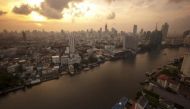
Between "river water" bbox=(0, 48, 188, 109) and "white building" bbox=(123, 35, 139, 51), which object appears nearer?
"river water" bbox=(0, 48, 188, 109)

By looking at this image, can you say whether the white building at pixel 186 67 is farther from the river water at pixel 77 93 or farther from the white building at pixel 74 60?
the white building at pixel 74 60

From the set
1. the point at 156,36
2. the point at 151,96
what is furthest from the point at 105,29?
the point at 151,96

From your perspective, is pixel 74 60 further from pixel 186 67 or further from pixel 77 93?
pixel 186 67

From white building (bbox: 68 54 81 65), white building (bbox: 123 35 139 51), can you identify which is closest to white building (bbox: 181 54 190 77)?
white building (bbox: 68 54 81 65)

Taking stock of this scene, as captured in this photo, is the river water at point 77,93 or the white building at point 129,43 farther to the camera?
the white building at point 129,43

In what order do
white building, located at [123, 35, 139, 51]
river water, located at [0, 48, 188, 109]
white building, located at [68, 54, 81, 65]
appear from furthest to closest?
white building, located at [123, 35, 139, 51], white building, located at [68, 54, 81, 65], river water, located at [0, 48, 188, 109]

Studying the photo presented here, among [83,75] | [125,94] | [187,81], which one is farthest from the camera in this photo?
[83,75]

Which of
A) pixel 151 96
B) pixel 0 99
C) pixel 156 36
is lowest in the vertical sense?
pixel 0 99

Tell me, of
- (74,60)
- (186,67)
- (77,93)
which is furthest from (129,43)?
(77,93)

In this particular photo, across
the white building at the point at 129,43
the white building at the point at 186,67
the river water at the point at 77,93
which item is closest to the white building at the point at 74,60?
the river water at the point at 77,93

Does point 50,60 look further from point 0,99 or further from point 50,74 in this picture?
point 0,99

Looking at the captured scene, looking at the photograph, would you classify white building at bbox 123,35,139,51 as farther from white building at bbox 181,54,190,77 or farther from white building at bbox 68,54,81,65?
white building at bbox 181,54,190,77
